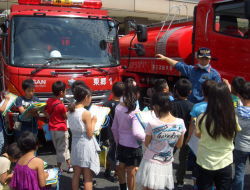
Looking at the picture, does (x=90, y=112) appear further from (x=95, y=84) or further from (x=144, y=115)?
(x=95, y=84)

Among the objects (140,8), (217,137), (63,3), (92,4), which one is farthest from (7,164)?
(140,8)

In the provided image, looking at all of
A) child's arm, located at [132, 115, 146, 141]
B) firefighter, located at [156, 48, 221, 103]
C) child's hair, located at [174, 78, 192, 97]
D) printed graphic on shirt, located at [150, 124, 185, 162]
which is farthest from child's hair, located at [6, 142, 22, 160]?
firefighter, located at [156, 48, 221, 103]

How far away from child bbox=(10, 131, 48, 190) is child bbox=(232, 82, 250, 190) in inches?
83.9

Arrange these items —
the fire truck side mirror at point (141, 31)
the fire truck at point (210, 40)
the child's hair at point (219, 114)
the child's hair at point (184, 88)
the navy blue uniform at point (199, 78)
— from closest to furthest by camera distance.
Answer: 1. the child's hair at point (219, 114)
2. the child's hair at point (184, 88)
3. the navy blue uniform at point (199, 78)
4. the fire truck at point (210, 40)
5. the fire truck side mirror at point (141, 31)

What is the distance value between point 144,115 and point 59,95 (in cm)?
154

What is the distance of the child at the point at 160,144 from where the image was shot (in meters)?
3.00

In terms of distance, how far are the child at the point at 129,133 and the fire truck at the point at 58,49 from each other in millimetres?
2030

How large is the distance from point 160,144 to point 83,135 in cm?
94

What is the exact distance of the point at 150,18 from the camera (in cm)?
1928

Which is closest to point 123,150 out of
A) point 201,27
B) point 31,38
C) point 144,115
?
point 144,115

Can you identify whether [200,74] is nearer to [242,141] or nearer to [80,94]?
[242,141]

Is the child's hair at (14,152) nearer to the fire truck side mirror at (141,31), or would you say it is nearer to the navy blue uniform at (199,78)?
the navy blue uniform at (199,78)

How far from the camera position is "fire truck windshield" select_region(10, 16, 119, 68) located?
5578 mm

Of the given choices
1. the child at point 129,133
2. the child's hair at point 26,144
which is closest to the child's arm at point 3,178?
the child's hair at point 26,144
